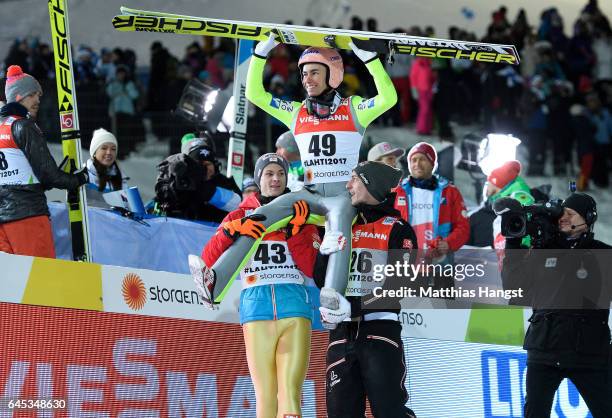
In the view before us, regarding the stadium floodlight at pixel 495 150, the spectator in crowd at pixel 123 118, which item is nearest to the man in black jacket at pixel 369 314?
the stadium floodlight at pixel 495 150

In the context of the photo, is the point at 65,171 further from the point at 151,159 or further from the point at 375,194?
the point at 151,159

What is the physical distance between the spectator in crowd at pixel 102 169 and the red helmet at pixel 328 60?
8.33 feet

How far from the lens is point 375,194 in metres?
7.61

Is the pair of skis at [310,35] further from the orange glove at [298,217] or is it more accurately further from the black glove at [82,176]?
the orange glove at [298,217]

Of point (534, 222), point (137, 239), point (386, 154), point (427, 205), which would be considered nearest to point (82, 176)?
point (137, 239)

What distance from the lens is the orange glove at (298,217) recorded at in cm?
764

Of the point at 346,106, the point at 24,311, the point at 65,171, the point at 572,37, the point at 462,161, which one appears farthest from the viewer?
the point at 572,37

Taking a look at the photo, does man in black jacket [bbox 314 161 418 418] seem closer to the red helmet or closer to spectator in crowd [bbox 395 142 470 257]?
the red helmet

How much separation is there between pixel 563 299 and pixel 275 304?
1.76 meters

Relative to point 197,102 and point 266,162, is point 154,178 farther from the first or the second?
point 266,162

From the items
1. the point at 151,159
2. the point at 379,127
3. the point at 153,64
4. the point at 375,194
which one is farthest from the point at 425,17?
the point at 375,194

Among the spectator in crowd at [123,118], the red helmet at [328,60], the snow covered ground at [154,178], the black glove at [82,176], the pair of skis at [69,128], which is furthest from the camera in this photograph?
the spectator in crowd at [123,118]

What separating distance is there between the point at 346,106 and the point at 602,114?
377 inches

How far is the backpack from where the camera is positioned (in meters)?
10.2
